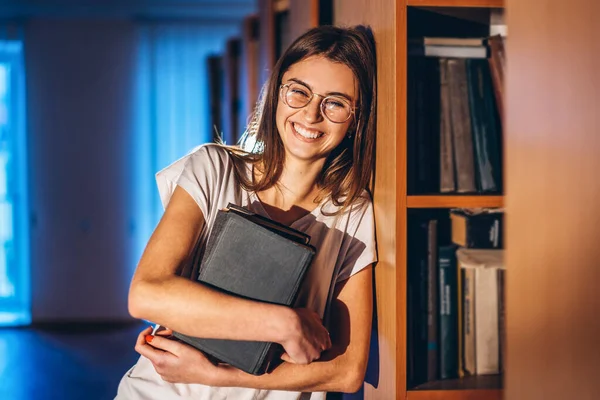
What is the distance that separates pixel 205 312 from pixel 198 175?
295 millimetres

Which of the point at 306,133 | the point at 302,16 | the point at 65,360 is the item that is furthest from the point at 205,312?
the point at 65,360

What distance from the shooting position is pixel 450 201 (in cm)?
111

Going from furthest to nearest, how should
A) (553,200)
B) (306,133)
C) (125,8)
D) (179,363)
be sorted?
1. (125,8)
2. (306,133)
3. (179,363)
4. (553,200)

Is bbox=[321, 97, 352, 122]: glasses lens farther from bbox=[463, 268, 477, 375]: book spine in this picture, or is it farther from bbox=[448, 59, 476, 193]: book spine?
bbox=[463, 268, 477, 375]: book spine

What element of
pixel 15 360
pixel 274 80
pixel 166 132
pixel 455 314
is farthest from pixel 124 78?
pixel 455 314

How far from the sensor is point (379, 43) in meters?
1.23

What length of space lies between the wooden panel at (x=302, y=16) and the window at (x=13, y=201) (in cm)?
466

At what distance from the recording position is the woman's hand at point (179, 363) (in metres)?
1.17

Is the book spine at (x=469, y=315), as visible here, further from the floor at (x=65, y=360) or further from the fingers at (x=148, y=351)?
the floor at (x=65, y=360)

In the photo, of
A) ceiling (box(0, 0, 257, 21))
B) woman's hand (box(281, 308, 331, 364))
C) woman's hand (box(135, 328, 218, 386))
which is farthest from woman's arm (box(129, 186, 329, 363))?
ceiling (box(0, 0, 257, 21))

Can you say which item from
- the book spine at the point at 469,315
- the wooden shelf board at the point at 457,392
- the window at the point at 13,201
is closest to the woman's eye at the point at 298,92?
the book spine at the point at 469,315

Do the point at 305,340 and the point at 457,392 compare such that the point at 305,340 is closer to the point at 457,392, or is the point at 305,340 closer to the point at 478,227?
the point at 457,392

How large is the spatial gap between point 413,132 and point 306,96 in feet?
0.81

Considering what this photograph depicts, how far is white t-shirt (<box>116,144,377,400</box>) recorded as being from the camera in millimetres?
1242
